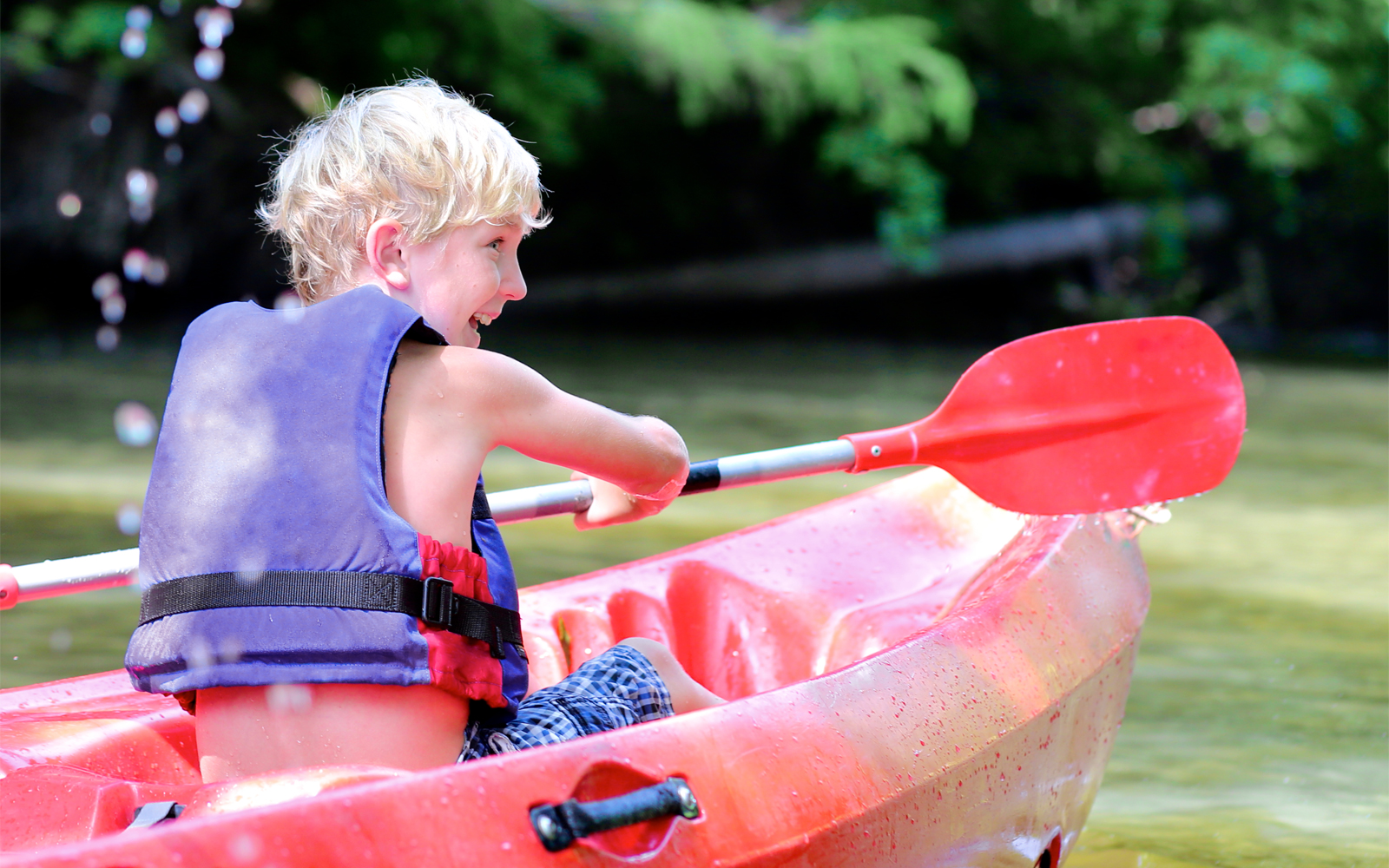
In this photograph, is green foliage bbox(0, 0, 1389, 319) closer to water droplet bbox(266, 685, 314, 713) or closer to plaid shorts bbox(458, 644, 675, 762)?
plaid shorts bbox(458, 644, 675, 762)

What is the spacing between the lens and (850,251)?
1230cm

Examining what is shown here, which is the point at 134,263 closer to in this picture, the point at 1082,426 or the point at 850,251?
the point at 850,251

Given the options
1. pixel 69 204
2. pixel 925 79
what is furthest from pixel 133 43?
pixel 925 79

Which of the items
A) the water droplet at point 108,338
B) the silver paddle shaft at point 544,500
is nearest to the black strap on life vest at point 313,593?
the silver paddle shaft at point 544,500

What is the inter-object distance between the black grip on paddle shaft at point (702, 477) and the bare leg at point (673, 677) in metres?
0.42

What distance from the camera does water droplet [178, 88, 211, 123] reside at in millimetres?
8469

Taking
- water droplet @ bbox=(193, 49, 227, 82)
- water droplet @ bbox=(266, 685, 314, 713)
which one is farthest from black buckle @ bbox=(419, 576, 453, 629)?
water droplet @ bbox=(193, 49, 227, 82)

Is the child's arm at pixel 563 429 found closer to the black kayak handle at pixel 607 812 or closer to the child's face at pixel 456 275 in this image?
the child's face at pixel 456 275

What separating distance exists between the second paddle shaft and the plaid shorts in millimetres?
334

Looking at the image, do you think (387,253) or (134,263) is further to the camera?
(134,263)

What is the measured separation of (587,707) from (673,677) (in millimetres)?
145

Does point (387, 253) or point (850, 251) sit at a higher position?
point (387, 253)

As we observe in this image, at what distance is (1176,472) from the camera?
2.38 m

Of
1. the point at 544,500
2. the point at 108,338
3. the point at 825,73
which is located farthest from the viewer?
the point at 825,73
